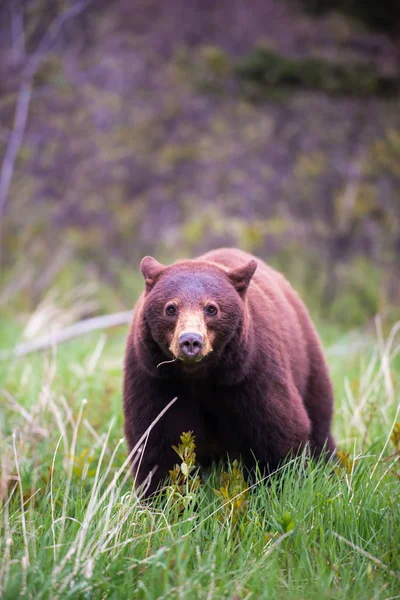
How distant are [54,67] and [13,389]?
8.11 metres

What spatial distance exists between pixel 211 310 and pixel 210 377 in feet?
1.28

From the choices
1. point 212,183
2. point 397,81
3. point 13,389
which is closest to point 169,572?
point 13,389

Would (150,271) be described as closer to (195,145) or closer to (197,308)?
(197,308)

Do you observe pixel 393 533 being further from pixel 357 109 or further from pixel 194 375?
pixel 357 109

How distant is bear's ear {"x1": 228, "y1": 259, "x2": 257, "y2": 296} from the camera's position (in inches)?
140

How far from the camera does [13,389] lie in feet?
19.9

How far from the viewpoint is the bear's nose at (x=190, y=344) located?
10.0 ft

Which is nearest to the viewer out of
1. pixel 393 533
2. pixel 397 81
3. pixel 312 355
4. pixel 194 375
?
pixel 393 533

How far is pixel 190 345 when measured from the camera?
307 centimetres

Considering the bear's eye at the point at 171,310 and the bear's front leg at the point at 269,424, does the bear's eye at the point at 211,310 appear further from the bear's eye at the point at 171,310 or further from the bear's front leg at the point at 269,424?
the bear's front leg at the point at 269,424

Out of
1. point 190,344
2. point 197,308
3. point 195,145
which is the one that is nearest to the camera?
point 190,344

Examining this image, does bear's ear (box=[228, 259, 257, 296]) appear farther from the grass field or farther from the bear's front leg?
the grass field

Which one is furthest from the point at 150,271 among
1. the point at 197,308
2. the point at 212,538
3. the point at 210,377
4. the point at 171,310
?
the point at 212,538

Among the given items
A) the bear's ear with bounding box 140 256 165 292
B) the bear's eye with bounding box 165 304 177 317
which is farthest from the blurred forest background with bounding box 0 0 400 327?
the bear's eye with bounding box 165 304 177 317
